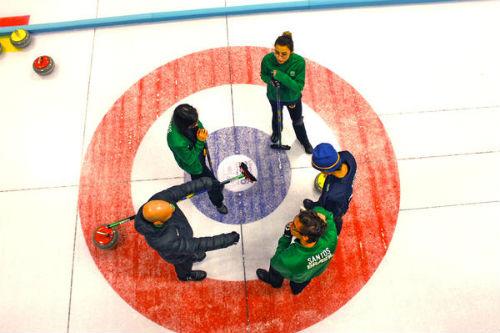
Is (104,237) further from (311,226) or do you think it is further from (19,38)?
(19,38)

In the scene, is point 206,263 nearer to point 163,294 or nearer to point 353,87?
point 163,294

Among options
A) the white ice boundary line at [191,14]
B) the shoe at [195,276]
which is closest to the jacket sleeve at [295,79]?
the shoe at [195,276]

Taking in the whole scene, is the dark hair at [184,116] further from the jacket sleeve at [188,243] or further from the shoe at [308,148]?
the shoe at [308,148]

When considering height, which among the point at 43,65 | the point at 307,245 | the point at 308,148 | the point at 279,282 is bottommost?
the point at 279,282

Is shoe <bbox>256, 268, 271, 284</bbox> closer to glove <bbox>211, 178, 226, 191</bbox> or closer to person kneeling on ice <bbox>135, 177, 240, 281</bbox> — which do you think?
person kneeling on ice <bbox>135, 177, 240, 281</bbox>

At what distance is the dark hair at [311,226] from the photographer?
2701 mm

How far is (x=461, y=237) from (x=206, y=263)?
8.75 ft

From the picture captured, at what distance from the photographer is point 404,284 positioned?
3992 millimetres

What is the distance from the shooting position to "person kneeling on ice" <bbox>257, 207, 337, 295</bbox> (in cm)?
273

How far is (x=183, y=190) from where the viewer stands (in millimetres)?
3414

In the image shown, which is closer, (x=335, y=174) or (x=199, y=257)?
(x=335, y=174)

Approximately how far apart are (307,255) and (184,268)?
138 cm

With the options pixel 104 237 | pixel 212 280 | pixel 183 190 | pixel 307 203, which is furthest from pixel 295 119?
pixel 104 237

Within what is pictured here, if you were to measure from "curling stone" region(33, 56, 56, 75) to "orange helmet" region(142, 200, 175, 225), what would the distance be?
10.1 ft
